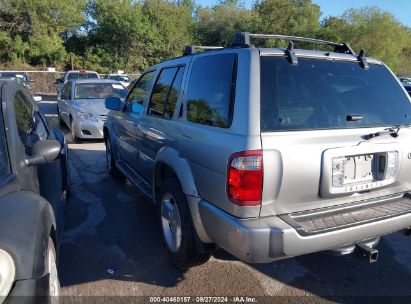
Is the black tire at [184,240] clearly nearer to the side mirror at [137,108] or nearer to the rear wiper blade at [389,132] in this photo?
the side mirror at [137,108]

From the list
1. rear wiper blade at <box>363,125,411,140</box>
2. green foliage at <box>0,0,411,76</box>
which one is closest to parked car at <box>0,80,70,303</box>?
rear wiper blade at <box>363,125,411,140</box>

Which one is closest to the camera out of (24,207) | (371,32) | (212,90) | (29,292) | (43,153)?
(29,292)

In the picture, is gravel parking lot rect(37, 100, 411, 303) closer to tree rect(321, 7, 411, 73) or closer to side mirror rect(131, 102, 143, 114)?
side mirror rect(131, 102, 143, 114)

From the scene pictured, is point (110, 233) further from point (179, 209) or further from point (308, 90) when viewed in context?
point (308, 90)

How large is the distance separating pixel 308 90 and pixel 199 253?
1608 millimetres

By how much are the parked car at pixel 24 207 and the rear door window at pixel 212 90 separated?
1.17 meters

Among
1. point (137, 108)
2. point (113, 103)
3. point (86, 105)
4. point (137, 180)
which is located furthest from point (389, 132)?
point (86, 105)

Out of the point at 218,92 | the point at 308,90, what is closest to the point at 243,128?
the point at 218,92

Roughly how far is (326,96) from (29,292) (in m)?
2.36

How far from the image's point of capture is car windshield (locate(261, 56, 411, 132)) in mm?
2635

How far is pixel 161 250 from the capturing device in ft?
12.4

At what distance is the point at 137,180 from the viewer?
460cm

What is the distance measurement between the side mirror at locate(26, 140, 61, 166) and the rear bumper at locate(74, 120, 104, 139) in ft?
20.1

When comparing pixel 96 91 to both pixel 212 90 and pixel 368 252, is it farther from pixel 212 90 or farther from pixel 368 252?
pixel 368 252
